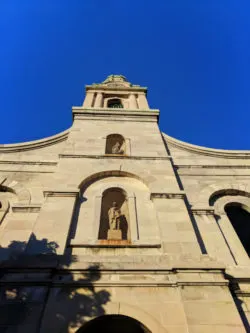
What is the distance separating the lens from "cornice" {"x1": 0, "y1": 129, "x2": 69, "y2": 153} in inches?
451

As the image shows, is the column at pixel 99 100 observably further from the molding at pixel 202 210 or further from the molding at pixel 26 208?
the molding at pixel 202 210

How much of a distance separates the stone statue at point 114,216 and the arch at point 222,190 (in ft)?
10.2

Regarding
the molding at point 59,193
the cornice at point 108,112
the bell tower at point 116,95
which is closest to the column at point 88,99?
the bell tower at point 116,95

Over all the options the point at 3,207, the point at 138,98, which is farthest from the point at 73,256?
the point at 138,98

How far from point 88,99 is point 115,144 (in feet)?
19.1

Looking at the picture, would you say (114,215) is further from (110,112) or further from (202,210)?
(110,112)

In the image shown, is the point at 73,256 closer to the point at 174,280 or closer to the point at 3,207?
the point at 174,280

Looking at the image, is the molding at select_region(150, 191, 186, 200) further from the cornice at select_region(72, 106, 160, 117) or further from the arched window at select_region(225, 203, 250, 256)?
the cornice at select_region(72, 106, 160, 117)

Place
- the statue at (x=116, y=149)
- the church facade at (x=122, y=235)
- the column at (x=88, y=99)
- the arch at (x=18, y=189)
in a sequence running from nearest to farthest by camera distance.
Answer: the church facade at (x=122, y=235) < the arch at (x=18, y=189) < the statue at (x=116, y=149) < the column at (x=88, y=99)

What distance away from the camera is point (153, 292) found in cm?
551

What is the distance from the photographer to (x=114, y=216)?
8141 millimetres

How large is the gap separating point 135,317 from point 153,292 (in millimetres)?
661

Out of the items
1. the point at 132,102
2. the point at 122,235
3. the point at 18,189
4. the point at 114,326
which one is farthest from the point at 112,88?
the point at 114,326

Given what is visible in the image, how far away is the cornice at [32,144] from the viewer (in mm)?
11461
